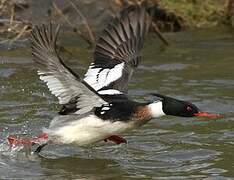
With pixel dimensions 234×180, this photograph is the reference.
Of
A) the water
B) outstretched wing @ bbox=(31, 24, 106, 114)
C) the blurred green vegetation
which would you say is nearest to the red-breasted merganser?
outstretched wing @ bbox=(31, 24, 106, 114)

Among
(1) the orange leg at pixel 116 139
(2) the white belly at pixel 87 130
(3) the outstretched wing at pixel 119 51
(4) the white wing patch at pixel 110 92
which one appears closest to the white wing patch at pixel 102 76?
(3) the outstretched wing at pixel 119 51

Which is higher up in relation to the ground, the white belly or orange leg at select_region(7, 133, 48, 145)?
the white belly

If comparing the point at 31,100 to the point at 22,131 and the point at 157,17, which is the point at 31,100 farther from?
the point at 157,17

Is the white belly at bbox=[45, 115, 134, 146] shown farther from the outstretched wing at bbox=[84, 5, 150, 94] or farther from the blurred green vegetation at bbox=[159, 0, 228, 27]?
the blurred green vegetation at bbox=[159, 0, 228, 27]

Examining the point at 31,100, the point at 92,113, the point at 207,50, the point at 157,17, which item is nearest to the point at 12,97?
the point at 31,100

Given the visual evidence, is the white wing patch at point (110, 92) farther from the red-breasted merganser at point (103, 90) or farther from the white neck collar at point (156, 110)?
the white neck collar at point (156, 110)

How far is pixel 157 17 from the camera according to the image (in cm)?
1531

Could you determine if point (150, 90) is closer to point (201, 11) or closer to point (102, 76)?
point (102, 76)

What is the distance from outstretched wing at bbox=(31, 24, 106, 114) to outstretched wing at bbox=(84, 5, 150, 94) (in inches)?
32.3

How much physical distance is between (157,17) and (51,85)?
8.09 m

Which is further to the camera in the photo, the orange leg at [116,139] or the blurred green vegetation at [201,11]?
the blurred green vegetation at [201,11]

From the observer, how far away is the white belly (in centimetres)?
773

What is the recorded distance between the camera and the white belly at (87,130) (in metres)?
7.73

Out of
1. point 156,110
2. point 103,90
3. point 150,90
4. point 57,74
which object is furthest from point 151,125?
point 57,74
